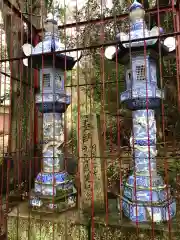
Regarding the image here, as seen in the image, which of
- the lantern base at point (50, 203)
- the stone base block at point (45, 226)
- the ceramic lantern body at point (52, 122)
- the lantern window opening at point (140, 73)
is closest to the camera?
the stone base block at point (45, 226)

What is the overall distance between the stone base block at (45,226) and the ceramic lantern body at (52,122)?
22 cm

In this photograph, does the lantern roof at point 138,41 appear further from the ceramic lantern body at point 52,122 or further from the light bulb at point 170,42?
the ceramic lantern body at point 52,122

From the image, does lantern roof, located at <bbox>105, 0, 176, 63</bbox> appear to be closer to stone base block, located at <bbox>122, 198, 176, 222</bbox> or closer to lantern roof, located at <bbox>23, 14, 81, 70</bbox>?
lantern roof, located at <bbox>23, 14, 81, 70</bbox>

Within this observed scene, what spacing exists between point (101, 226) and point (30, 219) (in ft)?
2.99

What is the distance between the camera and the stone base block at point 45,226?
2617 millimetres

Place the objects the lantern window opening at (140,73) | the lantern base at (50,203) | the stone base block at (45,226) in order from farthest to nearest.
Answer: the lantern base at (50,203) < the lantern window opening at (140,73) < the stone base block at (45,226)

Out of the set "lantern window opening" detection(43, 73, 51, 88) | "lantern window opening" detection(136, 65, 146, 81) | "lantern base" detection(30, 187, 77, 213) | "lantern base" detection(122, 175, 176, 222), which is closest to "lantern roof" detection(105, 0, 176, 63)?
"lantern window opening" detection(136, 65, 146, 81)

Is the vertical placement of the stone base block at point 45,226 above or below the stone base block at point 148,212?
below

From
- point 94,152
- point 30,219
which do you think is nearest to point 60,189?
point 30,219

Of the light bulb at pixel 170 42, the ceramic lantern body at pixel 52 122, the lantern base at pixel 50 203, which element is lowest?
the lantern base at pixel 50 203

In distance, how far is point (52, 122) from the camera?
3357 mm

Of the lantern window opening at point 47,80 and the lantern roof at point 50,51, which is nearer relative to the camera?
the lantern roof at point 50,51

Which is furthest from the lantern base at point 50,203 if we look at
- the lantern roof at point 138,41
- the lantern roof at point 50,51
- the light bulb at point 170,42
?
the light bulb at point 170,42

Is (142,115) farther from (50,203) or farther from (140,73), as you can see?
(50,203)
